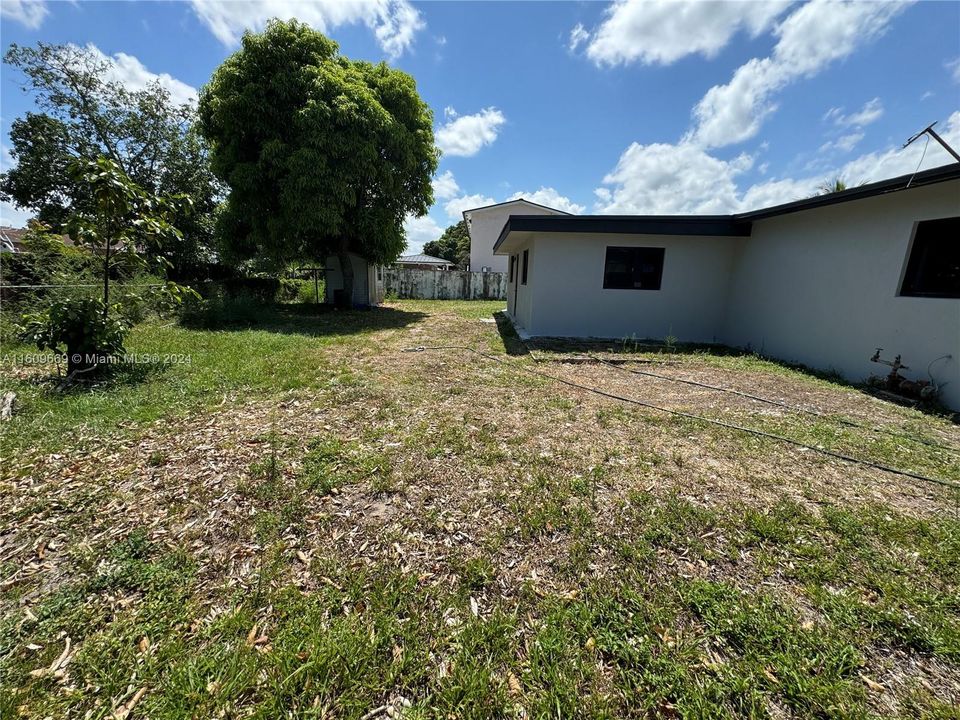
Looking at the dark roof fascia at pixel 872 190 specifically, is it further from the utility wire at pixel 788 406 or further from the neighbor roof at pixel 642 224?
the utility wire at pixel 788 406

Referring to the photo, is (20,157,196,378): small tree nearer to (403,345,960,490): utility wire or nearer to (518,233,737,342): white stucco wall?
(403,345,960,490): utility wire

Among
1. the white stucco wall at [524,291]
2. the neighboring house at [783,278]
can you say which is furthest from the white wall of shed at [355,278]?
the neighboring house at [783,278]

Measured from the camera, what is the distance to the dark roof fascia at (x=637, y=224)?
764cm

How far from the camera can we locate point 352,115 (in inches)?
389

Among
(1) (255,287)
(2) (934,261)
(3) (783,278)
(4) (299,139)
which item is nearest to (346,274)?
(1) (255,287)

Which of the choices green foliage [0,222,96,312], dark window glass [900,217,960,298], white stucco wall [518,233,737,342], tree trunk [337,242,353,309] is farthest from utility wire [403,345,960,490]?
tree trunk [337,242,353,309]

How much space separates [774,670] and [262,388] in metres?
5.00

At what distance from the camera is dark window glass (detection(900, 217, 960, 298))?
4730 millimetres

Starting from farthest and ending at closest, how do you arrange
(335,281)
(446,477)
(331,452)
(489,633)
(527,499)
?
1. (335,281)
2. (331,452)
3. (446,477)
4. (527,499)
5. (489,633)

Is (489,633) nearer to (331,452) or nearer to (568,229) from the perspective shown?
(331,452)

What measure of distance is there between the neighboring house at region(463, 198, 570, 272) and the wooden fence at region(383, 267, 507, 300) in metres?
3.62

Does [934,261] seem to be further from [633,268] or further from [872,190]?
[633,268]

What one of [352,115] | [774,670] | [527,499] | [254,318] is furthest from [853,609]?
[352,115]

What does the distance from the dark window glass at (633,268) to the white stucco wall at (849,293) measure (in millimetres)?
1832
